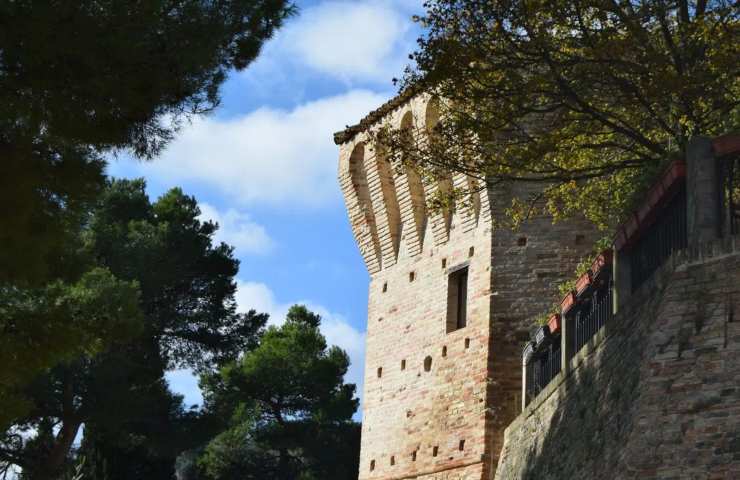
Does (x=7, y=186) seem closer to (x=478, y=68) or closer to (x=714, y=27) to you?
(x=478, y=68)

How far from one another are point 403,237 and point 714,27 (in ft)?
28.3

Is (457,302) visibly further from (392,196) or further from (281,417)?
(281,417)

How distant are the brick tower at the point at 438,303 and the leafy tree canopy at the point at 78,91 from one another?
23.4ft

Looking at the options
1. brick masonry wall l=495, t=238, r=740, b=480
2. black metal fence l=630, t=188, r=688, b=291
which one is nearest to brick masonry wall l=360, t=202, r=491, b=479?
black metal fence l=630, t=188, r=688, b=291

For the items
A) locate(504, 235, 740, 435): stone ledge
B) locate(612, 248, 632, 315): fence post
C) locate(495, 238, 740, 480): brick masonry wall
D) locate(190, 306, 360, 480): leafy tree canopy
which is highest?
locate(190, 306, 360, 480): leafy tree canopy

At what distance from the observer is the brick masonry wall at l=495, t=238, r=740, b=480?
906cm

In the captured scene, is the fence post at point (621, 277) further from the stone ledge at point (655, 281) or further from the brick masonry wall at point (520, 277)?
the brick masonry wall at point (520, 277)

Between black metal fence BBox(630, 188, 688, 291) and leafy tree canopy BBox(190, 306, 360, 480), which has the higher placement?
leafy tree canopy BBox(190, 306, 360, 480)

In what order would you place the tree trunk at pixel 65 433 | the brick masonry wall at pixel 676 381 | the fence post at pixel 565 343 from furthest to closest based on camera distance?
the tree trunk at pixel 65 433, the fence post at pixel 565 343, the brick masonry wall at pixel 676 381

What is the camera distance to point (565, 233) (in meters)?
17.7

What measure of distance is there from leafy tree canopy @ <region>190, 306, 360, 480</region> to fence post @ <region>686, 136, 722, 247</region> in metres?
20.7

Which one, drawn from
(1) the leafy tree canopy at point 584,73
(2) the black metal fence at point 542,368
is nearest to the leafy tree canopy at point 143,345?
(2) the black metal fence at point 542,368

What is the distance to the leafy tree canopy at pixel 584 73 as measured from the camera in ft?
40.8

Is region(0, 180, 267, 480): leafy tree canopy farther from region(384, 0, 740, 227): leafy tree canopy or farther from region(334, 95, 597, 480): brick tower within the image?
region(384, 0, 740, 227): leafy tree canopy
